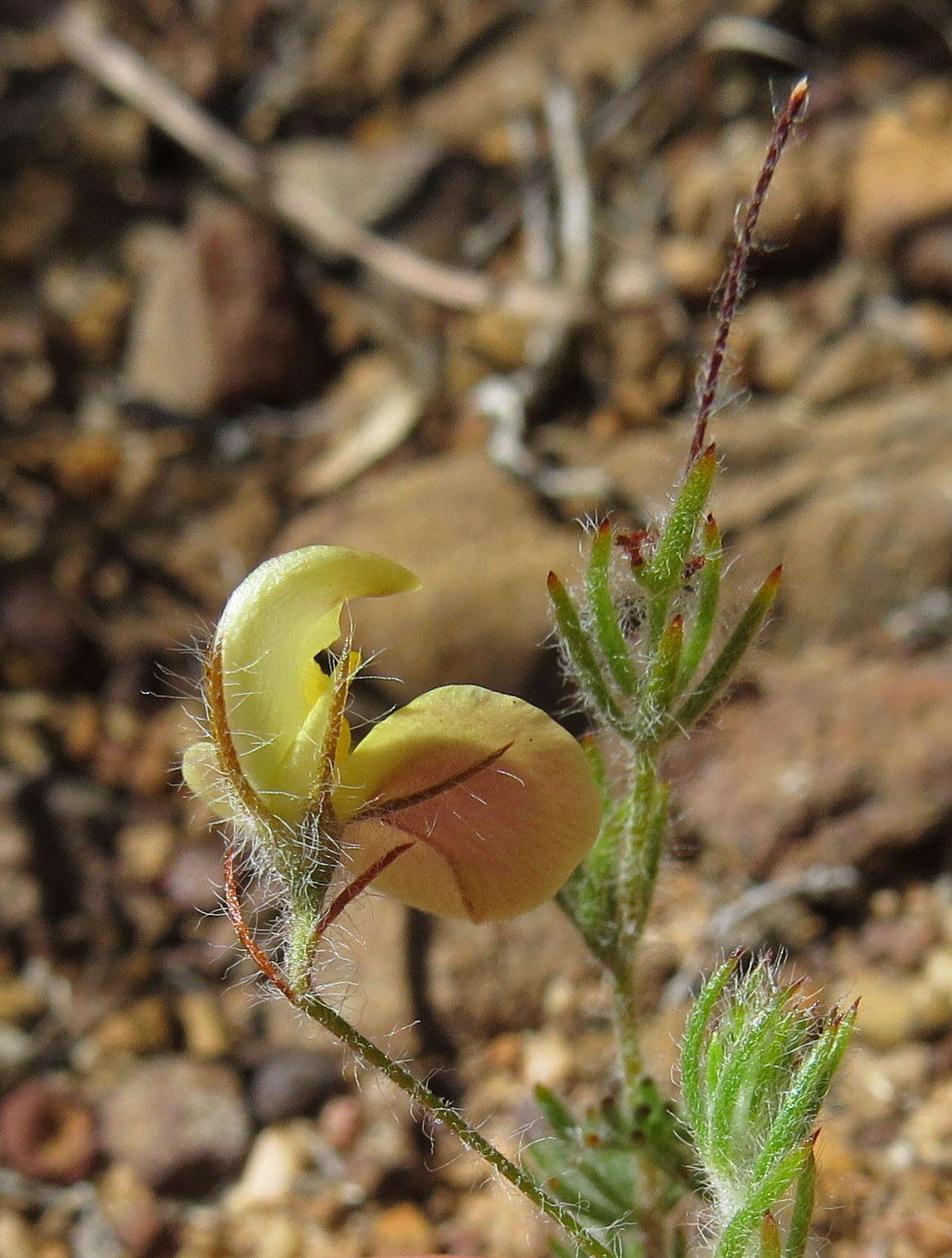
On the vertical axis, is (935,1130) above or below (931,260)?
below

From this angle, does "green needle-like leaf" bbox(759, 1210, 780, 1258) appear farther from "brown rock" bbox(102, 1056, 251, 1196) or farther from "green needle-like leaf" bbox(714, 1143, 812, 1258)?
"brown rock" bbox(102, 1056, 251, 1196)

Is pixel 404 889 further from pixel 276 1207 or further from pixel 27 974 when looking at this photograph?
pixel 27 974

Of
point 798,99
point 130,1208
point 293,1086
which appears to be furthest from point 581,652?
point 130,1208

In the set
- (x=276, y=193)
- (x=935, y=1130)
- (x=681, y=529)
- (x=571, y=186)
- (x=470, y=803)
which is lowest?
(x=935, y=1130)

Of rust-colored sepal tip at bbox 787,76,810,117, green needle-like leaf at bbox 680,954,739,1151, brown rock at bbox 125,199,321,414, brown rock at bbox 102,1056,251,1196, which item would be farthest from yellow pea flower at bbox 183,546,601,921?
brown rock at bbox 125,199,321,414

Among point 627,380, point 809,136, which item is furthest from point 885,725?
point 809,136

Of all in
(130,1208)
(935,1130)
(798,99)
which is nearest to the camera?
(798,99)

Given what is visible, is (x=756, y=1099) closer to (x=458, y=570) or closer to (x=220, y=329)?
(x=458, y=570)

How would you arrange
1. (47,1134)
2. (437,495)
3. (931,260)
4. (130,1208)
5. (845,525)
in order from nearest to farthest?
(130,1208)
(47,1134)
(845,525)
(437,495)
(931,260)

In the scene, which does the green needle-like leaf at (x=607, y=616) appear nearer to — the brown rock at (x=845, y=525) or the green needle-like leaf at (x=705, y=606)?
the green needle-like leaf at (x=705, y=606)
